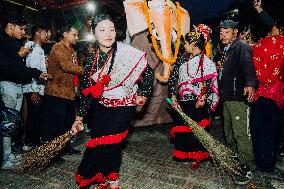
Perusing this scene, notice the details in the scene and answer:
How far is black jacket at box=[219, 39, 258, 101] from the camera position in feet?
13.4

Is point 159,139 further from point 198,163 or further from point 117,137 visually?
point 117,137

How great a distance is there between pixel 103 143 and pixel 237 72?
2.21 meters

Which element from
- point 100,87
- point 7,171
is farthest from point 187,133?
point 7,171

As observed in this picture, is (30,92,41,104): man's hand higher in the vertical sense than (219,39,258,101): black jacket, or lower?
lower

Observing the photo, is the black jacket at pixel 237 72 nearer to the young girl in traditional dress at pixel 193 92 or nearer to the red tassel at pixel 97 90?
the young girl in traditional dress at pixel 193 92

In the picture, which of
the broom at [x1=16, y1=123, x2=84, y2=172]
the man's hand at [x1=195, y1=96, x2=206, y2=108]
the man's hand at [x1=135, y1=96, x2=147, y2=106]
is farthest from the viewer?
the man's hand at [x1=195, y1=96, x2=206, y2=108]

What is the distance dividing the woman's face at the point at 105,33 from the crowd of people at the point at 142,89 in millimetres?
11

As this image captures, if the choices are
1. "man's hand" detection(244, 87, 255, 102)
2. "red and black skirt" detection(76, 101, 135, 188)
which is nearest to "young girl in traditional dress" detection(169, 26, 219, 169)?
"man's hand" detection(244, 87, 255, 102)

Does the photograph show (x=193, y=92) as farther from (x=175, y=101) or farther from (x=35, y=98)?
(x=35, y=98)

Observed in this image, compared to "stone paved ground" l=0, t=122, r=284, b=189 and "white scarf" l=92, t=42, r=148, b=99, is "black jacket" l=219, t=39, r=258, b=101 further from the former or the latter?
"white scarf" l=92, t=42, r=148, b=99

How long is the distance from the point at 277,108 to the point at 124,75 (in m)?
2.51

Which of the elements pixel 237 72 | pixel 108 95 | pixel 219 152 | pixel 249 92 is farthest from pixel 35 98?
pixel 249 92

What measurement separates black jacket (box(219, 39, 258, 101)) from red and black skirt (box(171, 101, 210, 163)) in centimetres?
47

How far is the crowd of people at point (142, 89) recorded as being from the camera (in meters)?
3.50
